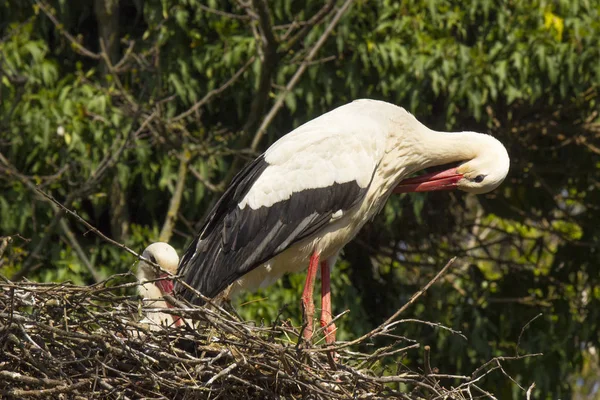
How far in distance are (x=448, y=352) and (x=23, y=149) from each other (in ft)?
9.46

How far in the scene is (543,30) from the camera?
8258mm

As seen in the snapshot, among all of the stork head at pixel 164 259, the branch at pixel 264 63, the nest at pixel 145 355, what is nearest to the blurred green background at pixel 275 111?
the branch at pixel 264 63

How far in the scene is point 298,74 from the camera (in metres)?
8.20

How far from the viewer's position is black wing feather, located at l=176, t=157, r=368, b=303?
6.35 metres

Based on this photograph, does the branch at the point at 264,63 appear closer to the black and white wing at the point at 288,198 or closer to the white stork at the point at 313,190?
the white stork at the point at 313,190

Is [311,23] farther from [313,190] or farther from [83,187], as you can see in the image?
[313,190]

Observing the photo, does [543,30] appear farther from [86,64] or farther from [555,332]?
[86,64]

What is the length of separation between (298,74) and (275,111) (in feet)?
0.84

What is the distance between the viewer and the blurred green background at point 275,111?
8188mm

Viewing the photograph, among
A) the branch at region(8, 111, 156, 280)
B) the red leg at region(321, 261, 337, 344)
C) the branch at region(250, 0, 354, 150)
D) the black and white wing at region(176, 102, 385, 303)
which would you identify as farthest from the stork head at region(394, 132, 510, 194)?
the branch at region(8, 111, 156, 280)

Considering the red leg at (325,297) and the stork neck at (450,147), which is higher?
the stork neck at (450,147)

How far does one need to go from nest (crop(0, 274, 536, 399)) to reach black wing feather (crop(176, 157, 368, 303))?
91 cm

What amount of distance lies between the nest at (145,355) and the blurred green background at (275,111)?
93.8 inches

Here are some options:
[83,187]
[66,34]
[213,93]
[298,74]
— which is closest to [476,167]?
[298,74]
